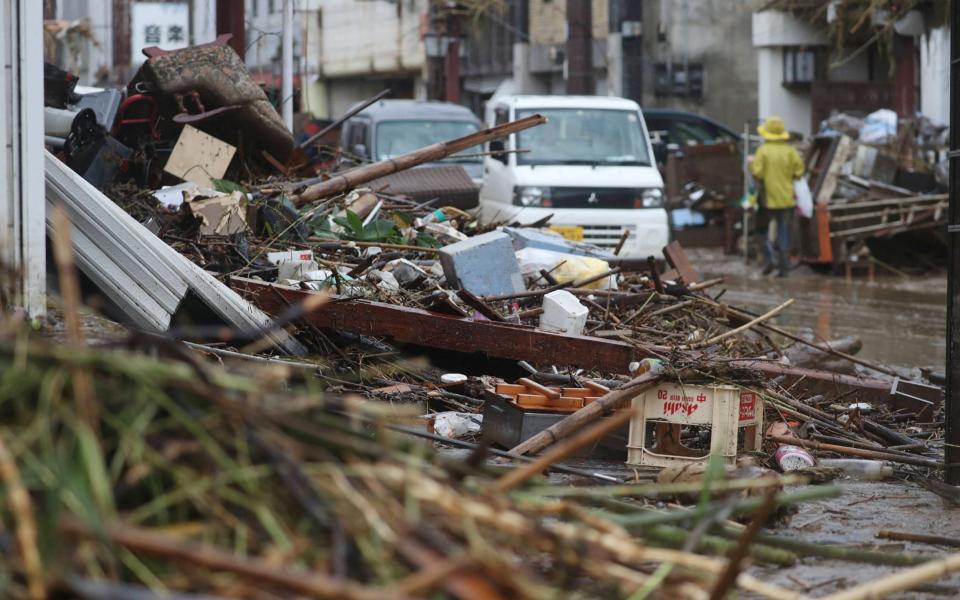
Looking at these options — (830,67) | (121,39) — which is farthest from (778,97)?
(121,39)

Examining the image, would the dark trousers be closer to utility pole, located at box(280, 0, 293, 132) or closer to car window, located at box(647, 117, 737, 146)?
utility pole, located at box(280, 0, 293, 132)

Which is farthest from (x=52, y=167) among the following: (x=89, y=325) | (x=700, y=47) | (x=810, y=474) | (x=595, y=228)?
(x=700, y=47)

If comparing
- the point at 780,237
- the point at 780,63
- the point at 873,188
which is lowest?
the point at 780,237

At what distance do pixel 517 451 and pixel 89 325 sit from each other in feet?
6.64

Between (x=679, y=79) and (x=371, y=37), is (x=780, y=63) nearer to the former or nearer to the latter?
(x=679, y=79)

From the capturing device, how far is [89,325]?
636 cm

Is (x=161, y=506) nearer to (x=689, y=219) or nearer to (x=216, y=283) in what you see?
Result: (x=216, y=283)

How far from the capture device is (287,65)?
14.7 metres

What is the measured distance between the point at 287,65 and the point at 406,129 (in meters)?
3.44

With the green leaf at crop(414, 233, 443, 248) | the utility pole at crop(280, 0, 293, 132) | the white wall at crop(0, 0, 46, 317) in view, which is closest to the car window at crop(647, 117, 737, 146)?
the utility pole at crop(280, 0, 293, 132)

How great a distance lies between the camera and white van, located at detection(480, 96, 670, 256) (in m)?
15.4

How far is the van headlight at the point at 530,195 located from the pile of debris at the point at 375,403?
1905 millimetres

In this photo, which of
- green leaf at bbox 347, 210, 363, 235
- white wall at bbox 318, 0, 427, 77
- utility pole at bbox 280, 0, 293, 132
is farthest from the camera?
white wall at bbox 318, 0, 427, 77

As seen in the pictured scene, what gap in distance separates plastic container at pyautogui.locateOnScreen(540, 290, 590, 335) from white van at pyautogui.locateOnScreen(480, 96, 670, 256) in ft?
20.7
